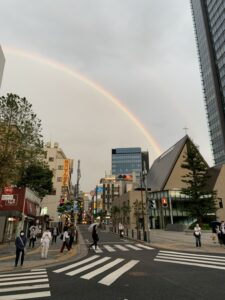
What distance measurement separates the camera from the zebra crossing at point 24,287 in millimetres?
7086

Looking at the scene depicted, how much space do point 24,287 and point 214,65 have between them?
102926mm

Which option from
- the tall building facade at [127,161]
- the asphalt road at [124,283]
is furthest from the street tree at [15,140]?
the tall building facade at [127,161]

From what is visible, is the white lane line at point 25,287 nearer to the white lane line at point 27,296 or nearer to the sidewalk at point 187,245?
the white lane line at point 27,296

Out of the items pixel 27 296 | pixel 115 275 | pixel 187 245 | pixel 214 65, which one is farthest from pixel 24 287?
pixel 214 65

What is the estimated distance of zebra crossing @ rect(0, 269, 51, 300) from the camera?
23.2ft

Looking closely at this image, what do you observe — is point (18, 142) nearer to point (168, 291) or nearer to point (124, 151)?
point (168, 291)

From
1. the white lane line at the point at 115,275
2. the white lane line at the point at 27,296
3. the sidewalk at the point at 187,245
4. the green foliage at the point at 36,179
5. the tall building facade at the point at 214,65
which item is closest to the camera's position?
the white lane line at the point at 27,296

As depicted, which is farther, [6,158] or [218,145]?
[218,145]

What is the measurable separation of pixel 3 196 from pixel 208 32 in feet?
332

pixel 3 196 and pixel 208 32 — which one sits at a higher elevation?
pixel 208 32

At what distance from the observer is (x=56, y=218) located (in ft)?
214

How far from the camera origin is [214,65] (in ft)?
312

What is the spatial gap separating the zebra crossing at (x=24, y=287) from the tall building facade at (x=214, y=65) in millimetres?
90530

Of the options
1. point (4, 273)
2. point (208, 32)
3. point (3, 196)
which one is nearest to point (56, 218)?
point (3, 196)
